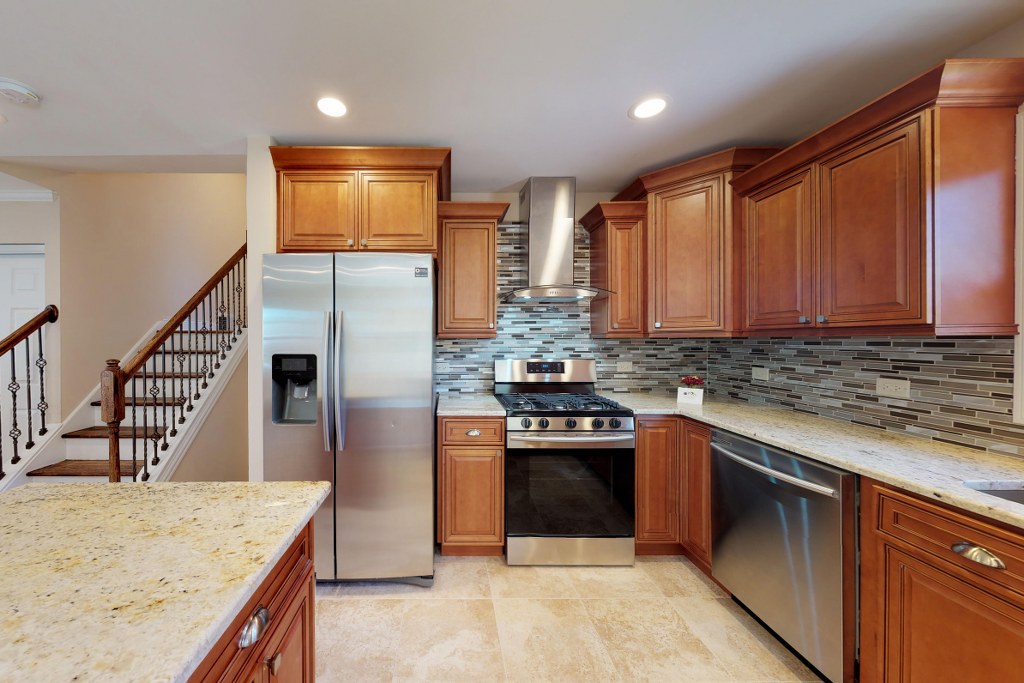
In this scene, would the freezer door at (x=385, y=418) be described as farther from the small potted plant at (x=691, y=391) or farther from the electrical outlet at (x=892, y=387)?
the electrical outlet at (x=892, y=387)

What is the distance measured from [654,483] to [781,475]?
0.86 meters

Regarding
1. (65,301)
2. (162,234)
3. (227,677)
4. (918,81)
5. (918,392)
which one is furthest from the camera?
(162,234)

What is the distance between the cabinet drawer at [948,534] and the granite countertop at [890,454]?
4 centimetres

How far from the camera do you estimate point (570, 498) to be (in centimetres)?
228

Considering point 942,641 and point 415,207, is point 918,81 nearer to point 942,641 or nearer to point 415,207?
point 942,641

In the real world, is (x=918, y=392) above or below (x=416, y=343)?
below

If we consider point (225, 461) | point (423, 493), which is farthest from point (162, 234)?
point (423, 493)

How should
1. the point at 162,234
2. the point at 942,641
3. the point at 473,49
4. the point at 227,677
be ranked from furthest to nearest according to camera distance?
the point at 162,234, the point at 473,49, the point at 942,641, the point at 227,677

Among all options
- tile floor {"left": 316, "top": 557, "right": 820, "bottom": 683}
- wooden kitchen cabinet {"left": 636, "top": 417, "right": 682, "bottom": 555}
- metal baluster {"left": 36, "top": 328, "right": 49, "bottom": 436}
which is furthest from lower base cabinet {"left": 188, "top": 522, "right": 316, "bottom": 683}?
metal baluster {"left": 36, "top": 328, "right": 49, "bottom": 436}

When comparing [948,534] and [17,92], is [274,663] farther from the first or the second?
[17,92]

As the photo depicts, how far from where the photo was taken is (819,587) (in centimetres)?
145

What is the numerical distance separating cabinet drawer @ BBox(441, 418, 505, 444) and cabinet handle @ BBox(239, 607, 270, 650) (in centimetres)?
153

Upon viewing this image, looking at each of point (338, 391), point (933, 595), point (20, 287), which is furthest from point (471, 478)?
point (20, 287)

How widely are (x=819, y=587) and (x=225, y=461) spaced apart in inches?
152
